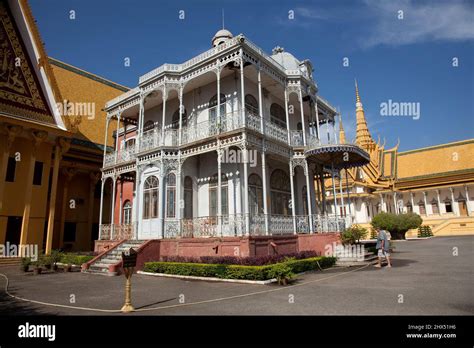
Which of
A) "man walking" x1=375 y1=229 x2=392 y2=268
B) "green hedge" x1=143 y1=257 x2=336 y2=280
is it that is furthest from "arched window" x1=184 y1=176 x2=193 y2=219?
"man walking" x1=375 y1=229 x2=392 y2=268

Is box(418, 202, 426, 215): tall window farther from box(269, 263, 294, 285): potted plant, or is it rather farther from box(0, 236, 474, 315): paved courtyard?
box(269, 263, 294, 285): potted plant

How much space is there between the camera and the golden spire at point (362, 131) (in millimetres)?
56750

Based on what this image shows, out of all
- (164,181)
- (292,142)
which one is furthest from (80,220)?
(292,142)

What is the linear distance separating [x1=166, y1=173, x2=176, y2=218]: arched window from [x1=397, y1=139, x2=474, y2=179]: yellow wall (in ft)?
154

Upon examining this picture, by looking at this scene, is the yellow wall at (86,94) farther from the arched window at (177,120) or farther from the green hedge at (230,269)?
the green hedge at (230,269)

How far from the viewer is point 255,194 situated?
56.4ft

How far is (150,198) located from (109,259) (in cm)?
386

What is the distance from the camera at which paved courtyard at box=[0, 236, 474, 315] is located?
6.83 m

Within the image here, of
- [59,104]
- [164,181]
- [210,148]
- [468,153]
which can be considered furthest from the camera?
[468,153]

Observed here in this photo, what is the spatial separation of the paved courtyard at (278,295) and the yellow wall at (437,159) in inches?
1718

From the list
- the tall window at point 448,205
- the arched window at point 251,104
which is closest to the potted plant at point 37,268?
the arched window at point 251,104
